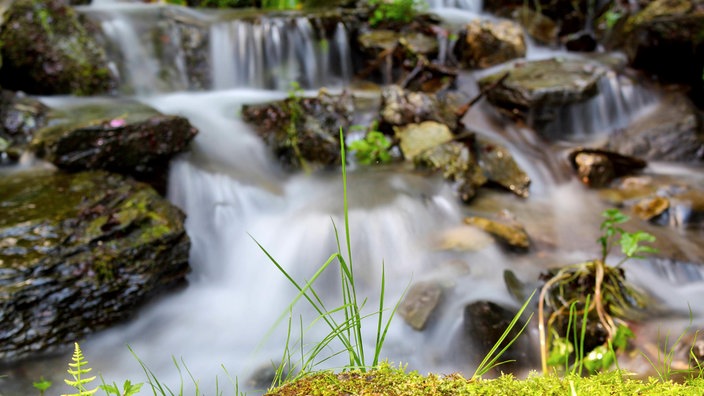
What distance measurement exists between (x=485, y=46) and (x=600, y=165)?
3980 mm

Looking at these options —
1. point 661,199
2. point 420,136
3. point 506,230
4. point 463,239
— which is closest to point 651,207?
point 661,199

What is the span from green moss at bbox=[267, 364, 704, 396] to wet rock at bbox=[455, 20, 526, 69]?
8.44 metres

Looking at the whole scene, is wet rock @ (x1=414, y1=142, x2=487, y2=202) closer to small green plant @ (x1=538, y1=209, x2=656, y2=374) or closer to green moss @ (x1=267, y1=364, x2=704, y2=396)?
small green plant @ (x1=538, y1=209, x2=656, y2=374)

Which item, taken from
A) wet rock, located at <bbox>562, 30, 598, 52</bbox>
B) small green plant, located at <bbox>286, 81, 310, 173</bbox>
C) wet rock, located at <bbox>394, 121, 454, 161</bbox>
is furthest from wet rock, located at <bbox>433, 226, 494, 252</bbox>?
wet rock, located at <bbox>562, 30, 598, 52</bbox>

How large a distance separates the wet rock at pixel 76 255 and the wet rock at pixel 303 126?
201 cm

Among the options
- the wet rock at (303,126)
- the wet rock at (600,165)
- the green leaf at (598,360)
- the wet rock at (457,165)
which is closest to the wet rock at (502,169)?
the wet rock at (457,165)

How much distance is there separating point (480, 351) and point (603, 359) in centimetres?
77

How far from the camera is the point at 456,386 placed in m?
1.01

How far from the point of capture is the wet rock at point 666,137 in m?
6.50

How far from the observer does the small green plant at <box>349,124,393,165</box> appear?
5816 mm

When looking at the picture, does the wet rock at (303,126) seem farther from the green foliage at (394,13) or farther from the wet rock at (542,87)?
the green foliage at (394,13)

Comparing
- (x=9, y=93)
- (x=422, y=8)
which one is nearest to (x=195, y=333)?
(x=9, y=93)

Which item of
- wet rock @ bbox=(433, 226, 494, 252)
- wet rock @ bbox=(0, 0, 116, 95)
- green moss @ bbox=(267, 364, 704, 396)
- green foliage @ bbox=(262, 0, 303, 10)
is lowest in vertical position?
wet rock @ bbox=(433, 226, 494, 252)

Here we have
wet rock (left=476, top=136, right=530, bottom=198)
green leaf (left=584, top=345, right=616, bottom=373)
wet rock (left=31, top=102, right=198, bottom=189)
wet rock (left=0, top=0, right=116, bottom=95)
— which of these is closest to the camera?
green leaf (left=584, top=345, right=616, bottom=373)
